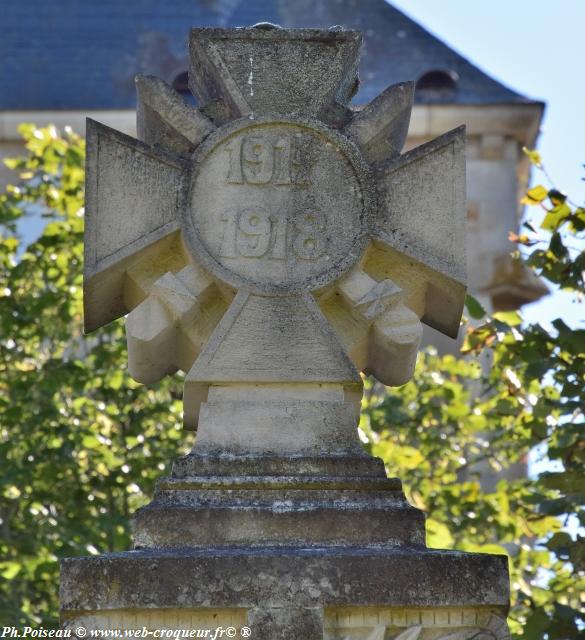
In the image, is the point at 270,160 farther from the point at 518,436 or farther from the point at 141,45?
the point at 141,45

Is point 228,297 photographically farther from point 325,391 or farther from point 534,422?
point 534,422

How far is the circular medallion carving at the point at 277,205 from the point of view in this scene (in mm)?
5234

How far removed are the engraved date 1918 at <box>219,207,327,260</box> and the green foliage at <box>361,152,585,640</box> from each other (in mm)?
2432

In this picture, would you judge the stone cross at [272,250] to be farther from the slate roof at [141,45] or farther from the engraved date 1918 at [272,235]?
the slate roof at [141,45]

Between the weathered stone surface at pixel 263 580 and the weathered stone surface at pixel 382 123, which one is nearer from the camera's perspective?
the weathered stone surface at pixel 263 580

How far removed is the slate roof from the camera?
22.5m

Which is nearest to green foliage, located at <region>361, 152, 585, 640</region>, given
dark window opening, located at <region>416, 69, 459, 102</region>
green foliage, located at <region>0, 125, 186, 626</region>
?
green foliage, located at <region>0, 125, 186, 626</region>

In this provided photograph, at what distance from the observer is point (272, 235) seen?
5250 mm

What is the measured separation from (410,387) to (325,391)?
786 centimetres

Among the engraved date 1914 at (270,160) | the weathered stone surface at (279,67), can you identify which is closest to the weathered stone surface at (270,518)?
the engraved date 1914 at (270,160)

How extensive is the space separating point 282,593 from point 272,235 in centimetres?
116

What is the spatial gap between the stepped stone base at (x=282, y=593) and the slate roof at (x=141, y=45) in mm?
17237

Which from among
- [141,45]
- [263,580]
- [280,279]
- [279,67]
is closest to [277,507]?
[263,580]

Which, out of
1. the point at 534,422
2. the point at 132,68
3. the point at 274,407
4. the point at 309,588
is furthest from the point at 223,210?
the point at 132,68
